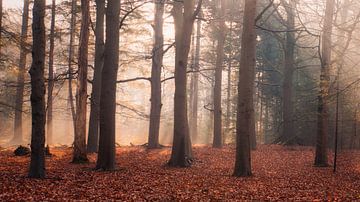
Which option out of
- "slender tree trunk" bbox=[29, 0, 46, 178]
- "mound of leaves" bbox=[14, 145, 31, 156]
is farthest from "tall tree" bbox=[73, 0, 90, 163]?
"slender tree trunk" bbox=[29, 0, 46, 178]

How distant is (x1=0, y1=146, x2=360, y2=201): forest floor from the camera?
9.84m

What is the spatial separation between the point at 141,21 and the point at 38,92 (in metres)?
14.5

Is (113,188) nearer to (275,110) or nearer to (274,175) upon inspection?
(274,175)

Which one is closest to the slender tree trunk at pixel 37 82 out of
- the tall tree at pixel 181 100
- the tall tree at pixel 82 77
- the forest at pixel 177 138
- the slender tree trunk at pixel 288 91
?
the forest at pixel 177 138

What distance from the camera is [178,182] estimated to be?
475 inches

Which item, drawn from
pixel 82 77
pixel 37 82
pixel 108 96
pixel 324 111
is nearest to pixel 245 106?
pixel 108 96

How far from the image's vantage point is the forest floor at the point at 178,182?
32.3ft

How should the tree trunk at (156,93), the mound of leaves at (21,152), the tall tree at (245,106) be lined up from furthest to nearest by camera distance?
the tree trunk at (156,93) < the mound of leaves at (21,152) < the tall tree at (245,106)

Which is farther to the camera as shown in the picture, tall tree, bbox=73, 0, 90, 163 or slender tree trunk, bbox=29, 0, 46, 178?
tall tree, bbox=73, 0, 90, 163

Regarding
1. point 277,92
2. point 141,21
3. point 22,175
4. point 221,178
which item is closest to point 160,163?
point 221,178

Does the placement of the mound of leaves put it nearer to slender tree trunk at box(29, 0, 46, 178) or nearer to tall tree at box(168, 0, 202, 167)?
tall tree at box(168, 0, 202, 167)

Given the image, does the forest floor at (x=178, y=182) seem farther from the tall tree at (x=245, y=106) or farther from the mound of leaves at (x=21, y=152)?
the mound of leaves at (x=21, y=152)

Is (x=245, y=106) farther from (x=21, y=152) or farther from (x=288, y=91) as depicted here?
(x=288, y=91)

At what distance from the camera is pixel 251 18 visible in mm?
13672
